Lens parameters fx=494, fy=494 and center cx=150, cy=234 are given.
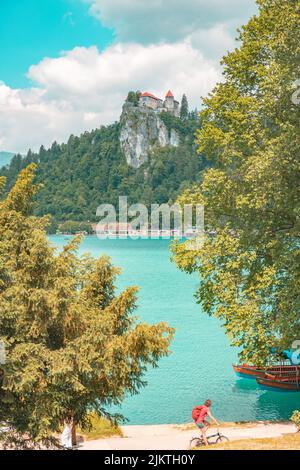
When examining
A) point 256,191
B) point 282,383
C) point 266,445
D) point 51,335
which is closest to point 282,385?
point 282,383

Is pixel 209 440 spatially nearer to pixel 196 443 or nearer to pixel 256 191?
pixel 196 443

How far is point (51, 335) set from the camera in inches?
560

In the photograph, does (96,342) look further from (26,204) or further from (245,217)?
(245,217)

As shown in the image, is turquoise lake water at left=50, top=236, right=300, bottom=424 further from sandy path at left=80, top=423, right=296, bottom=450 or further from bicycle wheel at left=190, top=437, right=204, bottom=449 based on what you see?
bicycle wheel at left=190, top=437, right=204, bottom=449

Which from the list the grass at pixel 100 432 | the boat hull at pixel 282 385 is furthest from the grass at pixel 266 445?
the boat hull at pixel 282 385

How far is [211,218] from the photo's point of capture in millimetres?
22891

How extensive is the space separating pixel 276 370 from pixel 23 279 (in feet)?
77.3

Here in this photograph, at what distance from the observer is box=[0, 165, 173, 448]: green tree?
12602 mm

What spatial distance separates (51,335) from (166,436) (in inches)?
344

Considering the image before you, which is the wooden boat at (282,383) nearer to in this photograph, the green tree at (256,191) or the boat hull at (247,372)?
the boat hull at (247,372)

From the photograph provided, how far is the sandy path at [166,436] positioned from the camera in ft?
58.8

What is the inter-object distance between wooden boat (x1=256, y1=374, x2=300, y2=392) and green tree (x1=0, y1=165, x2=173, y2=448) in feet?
60.2
